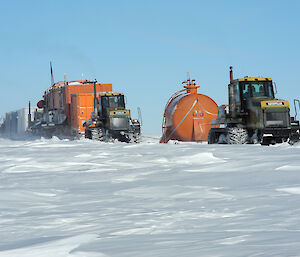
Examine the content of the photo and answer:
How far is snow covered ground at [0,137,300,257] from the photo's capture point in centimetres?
382

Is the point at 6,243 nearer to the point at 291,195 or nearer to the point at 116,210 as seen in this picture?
the point at 116,210

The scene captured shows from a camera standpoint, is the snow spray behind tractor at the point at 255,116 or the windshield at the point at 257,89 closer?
the snow spray behind tractor at the point at 255,116

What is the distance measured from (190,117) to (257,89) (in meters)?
7.42

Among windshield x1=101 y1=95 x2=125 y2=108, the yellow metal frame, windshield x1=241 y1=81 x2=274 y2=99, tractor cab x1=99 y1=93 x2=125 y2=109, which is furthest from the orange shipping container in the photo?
the yellow metal frame

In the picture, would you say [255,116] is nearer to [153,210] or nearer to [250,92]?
[250,92]

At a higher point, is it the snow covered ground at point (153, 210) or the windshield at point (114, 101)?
the windshield at point (114, 101)

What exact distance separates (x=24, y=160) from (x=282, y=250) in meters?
9.59

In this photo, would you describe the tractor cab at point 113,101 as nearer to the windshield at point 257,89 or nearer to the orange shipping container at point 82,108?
the orange shipping container at point 82,108

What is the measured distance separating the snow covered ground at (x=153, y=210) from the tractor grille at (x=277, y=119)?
7.37 meters

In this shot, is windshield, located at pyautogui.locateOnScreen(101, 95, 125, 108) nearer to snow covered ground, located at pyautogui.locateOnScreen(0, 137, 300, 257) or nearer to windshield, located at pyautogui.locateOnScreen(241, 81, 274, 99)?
windshield, located at pyautogui.locateOnScreen(241, 81, 274, 99)

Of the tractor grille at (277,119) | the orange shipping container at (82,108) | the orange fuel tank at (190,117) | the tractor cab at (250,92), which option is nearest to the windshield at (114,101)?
the orange fuel tank at (190,117)

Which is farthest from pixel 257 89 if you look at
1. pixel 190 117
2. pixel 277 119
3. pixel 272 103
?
pixel 190 117

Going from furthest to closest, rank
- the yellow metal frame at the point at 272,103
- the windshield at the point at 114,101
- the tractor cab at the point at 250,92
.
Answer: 1. the windshield at the point at 114,101
2. the tractor cab at the point at 250,92
3. the yellow metal frame at the point at 272,103

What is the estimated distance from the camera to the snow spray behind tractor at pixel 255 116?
17.6 metres
